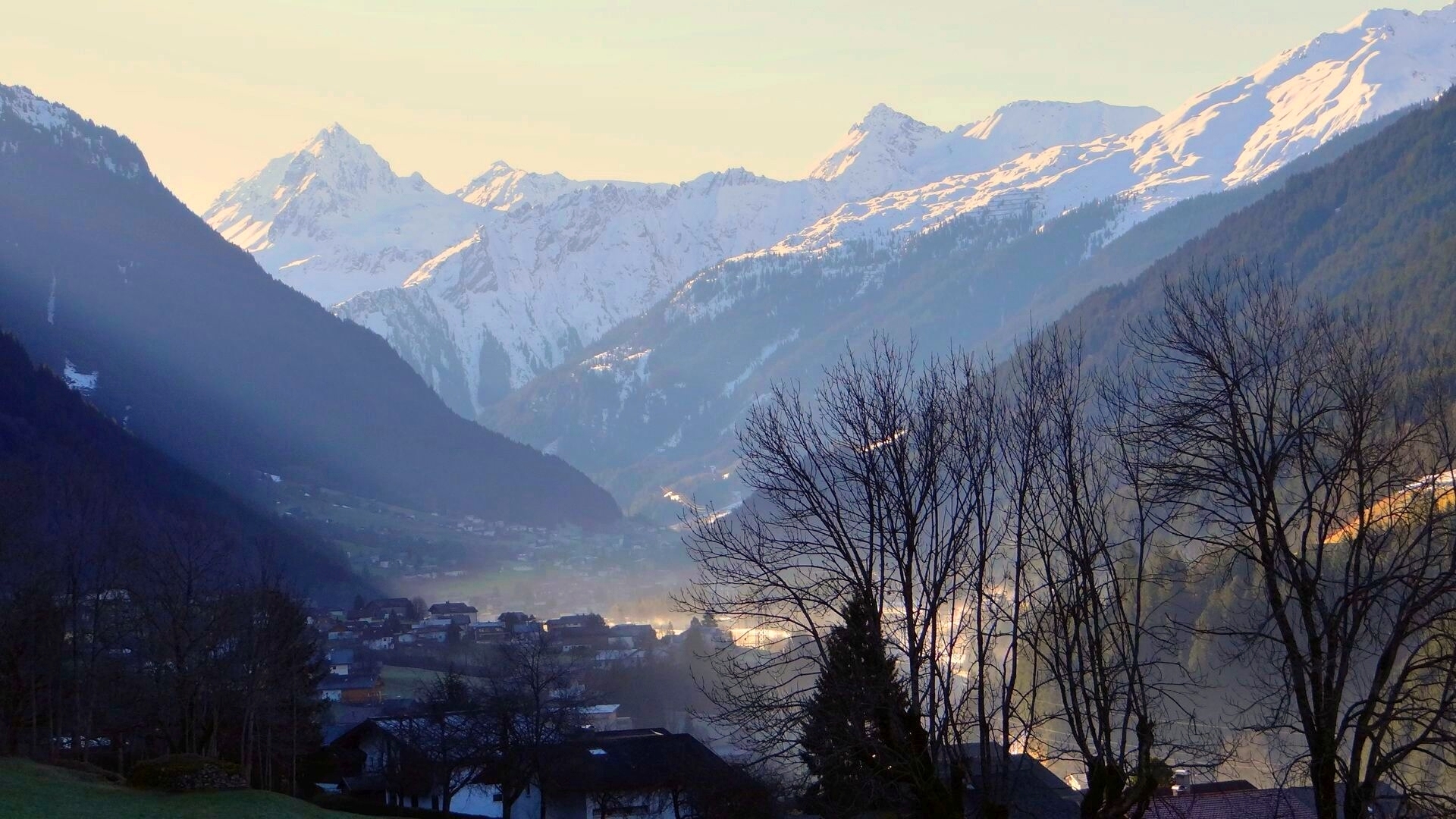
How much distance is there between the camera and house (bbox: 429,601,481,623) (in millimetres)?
149500

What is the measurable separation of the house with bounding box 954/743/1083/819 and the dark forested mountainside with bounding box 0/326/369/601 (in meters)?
57.1

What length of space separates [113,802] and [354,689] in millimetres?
75771

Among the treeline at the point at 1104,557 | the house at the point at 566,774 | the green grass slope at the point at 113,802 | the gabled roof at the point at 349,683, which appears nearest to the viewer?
the treeline at the point at 1104,557

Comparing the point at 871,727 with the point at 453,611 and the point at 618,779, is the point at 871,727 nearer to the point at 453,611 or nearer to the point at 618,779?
the point at 618,779

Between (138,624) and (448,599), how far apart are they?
5192 inches

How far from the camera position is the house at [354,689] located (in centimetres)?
10275

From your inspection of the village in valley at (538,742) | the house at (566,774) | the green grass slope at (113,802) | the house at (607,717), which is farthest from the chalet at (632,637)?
the green grass slope at (113,802)

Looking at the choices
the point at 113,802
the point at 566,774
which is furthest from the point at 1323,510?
the point at 566,774

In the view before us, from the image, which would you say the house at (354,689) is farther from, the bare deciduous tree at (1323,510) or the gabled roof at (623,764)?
the bare deciduous tree at (1323,510)

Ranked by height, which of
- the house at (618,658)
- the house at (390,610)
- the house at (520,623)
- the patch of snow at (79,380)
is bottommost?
the house at (618,658)

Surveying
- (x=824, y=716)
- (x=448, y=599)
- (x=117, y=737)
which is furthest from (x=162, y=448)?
(x=824, y=716)

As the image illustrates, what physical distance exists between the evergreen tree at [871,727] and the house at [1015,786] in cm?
63

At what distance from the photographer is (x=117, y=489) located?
133750mm

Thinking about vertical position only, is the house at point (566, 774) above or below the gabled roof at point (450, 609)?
below
